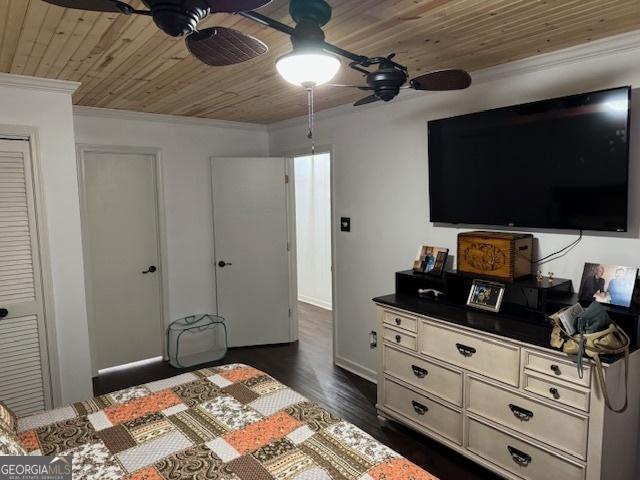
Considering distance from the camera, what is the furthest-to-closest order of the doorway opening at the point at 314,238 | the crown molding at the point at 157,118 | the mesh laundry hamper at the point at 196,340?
the doorway opening at the point at 314,238 < the mesh laundry hamper at the point at 196,340 < the crown molding at the point at 157,118

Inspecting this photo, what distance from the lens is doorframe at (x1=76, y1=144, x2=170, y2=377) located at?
378 cm

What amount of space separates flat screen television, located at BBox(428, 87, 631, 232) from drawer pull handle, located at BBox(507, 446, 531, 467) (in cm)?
119

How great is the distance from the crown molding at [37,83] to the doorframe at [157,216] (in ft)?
3.10

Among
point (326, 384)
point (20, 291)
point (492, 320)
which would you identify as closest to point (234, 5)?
point (492, 320)

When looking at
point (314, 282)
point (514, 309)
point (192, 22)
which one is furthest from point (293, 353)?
point (192, 22)

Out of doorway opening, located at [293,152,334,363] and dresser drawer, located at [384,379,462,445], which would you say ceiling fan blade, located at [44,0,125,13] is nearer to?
dresser drawer, located at [384,379,462,445]

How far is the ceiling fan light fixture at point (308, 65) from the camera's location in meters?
1.47

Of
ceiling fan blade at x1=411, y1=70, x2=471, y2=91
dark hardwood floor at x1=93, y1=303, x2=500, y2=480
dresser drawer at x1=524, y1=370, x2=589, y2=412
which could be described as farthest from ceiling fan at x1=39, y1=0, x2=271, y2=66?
dark hardwood floor at x1=93, y1=303, x2=500, y2=480

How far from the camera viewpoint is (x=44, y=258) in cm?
292

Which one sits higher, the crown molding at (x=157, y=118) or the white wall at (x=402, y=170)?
the crown molding at (x=157, y=118)

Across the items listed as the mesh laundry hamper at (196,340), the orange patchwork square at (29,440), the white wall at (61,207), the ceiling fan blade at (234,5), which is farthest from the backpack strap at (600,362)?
the mesh laundry hamper at (196,340)

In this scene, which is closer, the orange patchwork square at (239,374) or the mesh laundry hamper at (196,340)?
the orange patchwork square at (239,374)

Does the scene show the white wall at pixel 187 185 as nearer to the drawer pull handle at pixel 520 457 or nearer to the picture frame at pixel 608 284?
the drawer pull handle at pixel 520 457

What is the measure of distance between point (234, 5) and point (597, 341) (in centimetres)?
193
